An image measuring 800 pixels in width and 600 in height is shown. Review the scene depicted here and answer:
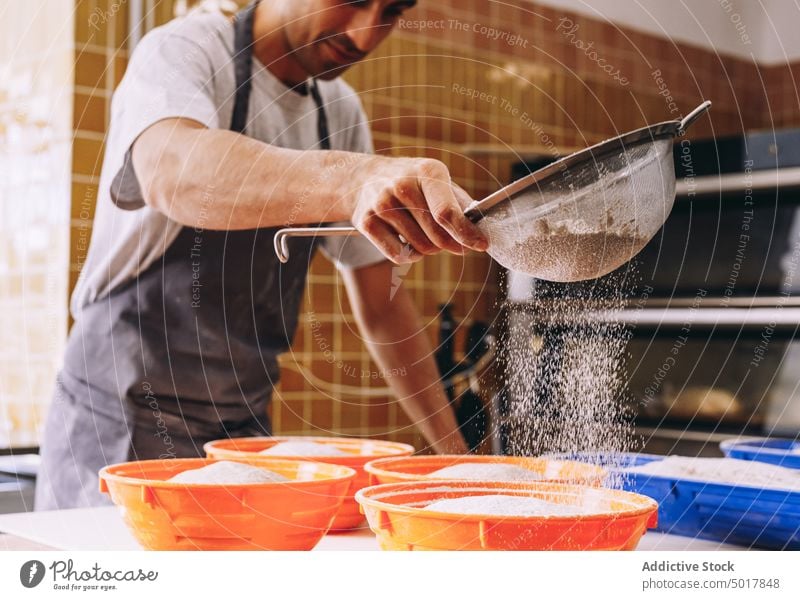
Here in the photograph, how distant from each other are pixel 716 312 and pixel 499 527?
0.89 metres

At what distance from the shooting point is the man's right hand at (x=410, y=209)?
464 millimetres

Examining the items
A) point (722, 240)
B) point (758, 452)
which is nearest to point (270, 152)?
point (758, 452)

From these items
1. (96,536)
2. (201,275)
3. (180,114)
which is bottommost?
(96,536)

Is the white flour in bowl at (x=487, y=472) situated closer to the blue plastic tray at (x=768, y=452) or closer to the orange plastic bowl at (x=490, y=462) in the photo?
the orange plastic bowl at (x=490, y=462)

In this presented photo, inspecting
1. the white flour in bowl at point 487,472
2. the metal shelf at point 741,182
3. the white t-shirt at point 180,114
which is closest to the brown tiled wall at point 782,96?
the metal shelf at point 741,182

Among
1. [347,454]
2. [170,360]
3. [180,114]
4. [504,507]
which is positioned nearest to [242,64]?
[180,114]

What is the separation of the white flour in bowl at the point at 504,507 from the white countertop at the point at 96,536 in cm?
9

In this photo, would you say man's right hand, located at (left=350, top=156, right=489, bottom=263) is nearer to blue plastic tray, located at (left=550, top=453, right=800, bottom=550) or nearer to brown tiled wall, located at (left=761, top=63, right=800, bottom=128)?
blue plastic tray, located at (left=550, top=453, right=800, bottom=550)

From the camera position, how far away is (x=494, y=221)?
47 cm

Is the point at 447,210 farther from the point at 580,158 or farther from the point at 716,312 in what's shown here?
the point at 716,312

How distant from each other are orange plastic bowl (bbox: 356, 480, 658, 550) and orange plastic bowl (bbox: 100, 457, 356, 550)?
0.03 meters

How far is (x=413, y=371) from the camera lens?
760 millimetres
